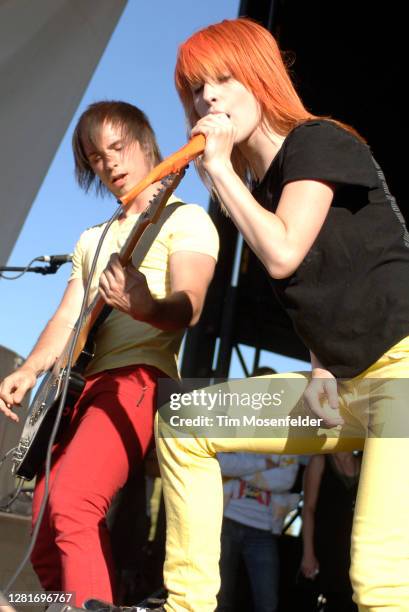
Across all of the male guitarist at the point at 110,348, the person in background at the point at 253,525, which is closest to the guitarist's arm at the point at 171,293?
the male guitarist at the point at 110,348

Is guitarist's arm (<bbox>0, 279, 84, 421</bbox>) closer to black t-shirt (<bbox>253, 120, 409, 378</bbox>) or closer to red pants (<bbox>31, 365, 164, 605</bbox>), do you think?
red pants (<bbox>31, 365, 164, 605</bbox>)

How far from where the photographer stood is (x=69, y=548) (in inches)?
72.0

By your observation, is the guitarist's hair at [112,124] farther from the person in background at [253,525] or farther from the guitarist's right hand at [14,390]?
the person in background at [253,525]

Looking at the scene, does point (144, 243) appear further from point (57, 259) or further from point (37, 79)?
point (37, 79)

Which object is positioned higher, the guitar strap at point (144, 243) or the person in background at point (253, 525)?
the guitar strap at point (144, 243)

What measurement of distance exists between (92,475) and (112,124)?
1119mm

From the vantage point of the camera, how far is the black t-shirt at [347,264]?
1525 millimetres

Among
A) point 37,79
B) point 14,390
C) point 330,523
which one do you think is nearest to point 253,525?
point 330,523

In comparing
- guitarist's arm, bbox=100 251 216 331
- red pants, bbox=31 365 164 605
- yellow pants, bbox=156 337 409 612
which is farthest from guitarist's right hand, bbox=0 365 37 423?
yellow pants, bbox=156 337 409 612

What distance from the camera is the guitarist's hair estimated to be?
8.27 ft

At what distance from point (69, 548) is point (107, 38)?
278cm

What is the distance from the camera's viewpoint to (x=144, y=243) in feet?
7.39

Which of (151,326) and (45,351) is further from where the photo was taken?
(45,351)

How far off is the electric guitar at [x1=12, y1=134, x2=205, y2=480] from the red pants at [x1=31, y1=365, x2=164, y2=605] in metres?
0.05
